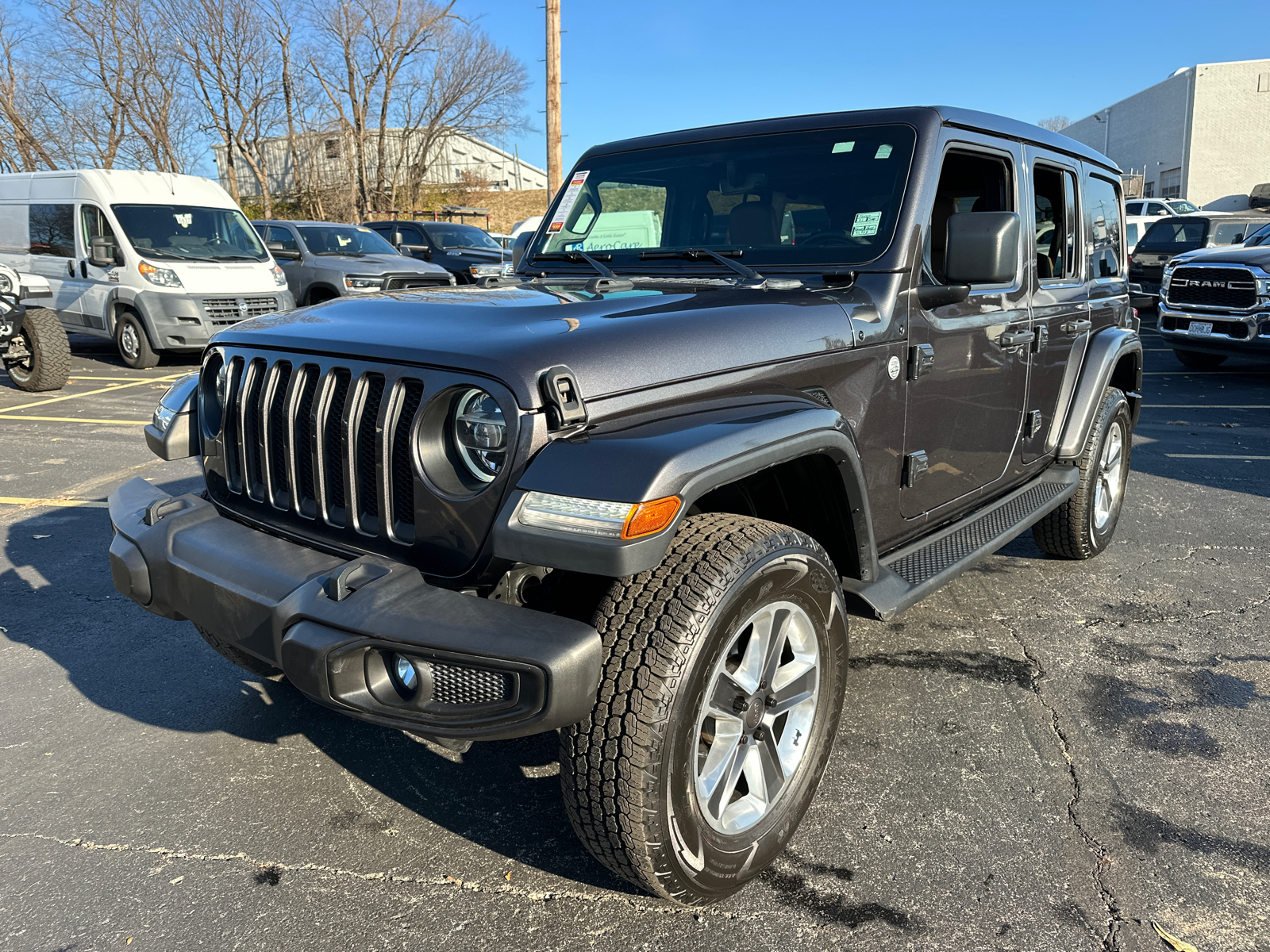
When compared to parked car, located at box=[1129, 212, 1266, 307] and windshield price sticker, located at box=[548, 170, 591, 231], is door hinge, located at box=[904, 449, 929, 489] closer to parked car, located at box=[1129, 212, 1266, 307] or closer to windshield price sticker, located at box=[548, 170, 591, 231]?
windshield price sticker, located at box=[548, 170, 591, 231]

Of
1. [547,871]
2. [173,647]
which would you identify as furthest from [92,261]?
[547,871]

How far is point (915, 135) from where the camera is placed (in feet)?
10.2

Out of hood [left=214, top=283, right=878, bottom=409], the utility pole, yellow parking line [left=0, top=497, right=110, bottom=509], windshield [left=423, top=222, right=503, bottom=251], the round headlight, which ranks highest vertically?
the utility pole

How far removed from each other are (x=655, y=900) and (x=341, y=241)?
1386 cm

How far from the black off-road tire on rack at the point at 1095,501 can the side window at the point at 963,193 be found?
133 centimetres

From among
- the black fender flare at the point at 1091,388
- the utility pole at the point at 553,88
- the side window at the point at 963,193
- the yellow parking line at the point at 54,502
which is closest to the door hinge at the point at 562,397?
the side window at the point at 963,193

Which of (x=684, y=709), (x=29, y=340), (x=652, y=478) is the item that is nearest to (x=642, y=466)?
(x=652, y=478)

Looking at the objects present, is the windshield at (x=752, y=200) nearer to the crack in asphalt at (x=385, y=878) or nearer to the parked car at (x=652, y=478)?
the parked car at (x=652, y=478)

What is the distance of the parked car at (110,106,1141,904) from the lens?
1940mm

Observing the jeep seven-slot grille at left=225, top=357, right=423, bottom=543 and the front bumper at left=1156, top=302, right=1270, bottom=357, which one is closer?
the jeep seven-slot grille at left=225, top=357, right=423, bottom=543

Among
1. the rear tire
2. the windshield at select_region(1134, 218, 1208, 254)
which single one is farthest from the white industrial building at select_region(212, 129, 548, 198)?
the rear tire

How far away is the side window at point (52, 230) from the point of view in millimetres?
11672

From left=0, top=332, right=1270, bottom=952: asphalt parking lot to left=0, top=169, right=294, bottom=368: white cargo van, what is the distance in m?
7.76

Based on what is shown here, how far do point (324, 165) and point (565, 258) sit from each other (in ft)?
127
